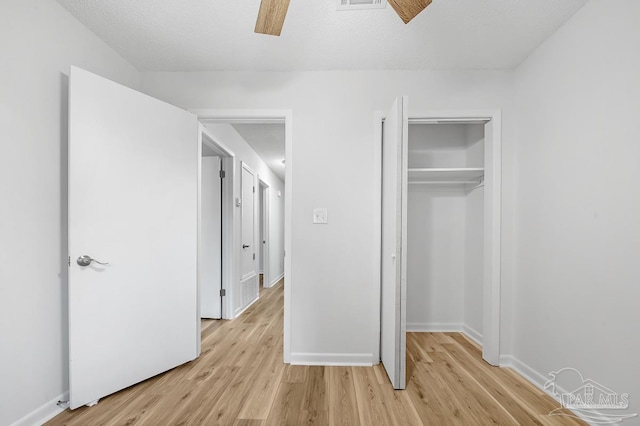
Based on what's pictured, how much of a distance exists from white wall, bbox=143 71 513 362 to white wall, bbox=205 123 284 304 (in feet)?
3.10

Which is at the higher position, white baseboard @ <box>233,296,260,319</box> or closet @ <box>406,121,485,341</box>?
closet @ <box>406,121,485,341</box>

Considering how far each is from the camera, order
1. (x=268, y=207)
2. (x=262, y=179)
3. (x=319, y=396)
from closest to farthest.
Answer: (x=319, y=396) → (x=262, y=179) → (x=268, y=207)

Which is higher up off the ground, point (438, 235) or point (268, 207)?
point (268, 207)

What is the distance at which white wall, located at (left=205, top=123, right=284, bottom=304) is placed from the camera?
11.5 feet

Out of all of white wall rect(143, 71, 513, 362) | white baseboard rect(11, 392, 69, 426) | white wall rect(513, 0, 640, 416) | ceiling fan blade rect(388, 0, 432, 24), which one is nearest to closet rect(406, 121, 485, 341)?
white wall rect(143, 71, 513, 362)

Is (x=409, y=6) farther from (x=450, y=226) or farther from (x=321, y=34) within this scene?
(x=450, y=226)

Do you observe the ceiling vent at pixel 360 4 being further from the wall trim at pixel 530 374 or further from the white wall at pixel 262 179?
the wall trim at pixel 530 374

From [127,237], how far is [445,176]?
2824mm

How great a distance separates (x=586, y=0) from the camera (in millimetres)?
1718

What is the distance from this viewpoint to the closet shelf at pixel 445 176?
273 cm

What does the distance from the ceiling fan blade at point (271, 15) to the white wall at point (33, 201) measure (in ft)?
4.39

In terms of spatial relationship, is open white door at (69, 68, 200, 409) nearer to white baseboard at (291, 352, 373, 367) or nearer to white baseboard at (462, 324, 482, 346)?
white baseboard at (291, 352, 373, 367)

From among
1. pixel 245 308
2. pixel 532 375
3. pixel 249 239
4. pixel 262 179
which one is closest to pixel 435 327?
pixel 532 375

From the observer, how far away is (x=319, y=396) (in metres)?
1.95
